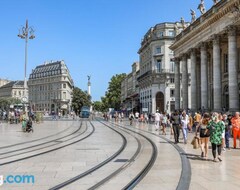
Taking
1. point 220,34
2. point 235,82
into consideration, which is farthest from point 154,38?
point 235,82

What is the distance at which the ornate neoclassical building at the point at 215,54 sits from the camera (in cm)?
3303

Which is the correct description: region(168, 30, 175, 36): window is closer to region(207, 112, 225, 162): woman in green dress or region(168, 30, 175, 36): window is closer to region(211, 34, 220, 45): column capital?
region(211, 34, 220, 45): column capital

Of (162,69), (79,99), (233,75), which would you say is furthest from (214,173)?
(79,99)

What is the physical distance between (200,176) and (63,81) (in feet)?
516

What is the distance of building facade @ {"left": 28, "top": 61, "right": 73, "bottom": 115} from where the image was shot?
162675mm

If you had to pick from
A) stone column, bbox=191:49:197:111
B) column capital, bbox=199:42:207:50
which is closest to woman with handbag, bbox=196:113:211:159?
column capital, bbox=199:42:207:50

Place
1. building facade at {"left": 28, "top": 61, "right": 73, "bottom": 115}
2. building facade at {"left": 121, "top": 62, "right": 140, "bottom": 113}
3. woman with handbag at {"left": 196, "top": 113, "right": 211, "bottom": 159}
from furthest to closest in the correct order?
1. building facade at {"left": 28, "top": 61, "right": 73, "bottom": 115}
2. building facade at {"left": 121, "top": 62, "right": 140, "bottom": 113}
3. woman with handbag at {"left": 196, "top": 113, "right": 211, "bottom": 159}

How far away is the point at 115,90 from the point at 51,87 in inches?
1858

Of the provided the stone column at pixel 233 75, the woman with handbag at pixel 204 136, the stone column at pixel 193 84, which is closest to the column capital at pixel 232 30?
the stone column at pixel 233 75

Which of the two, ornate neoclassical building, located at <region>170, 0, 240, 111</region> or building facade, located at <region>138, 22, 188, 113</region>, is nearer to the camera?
ornate neoclassical building, located at <region>170, 0, 240, 111</region>

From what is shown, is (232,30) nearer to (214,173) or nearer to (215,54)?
(215,54)

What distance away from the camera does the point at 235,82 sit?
32.8m

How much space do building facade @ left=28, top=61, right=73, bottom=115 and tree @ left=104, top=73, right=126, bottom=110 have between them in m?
26.5

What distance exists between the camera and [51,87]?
171 meters
